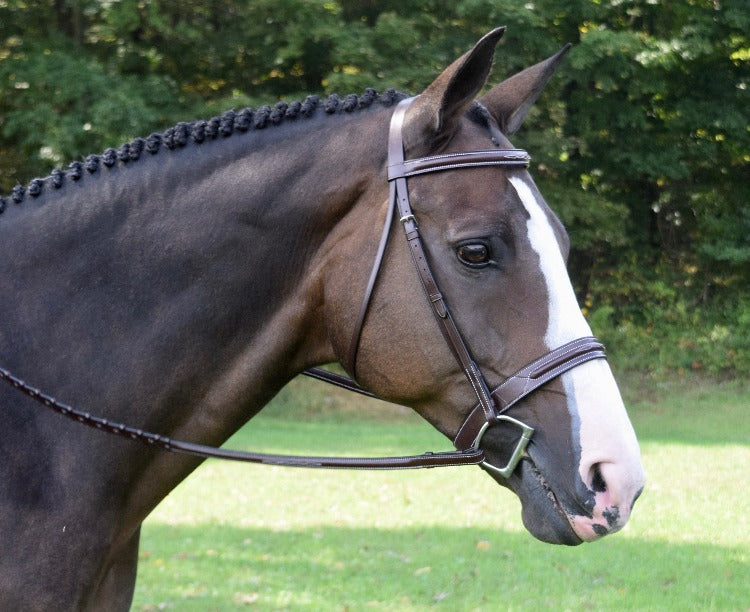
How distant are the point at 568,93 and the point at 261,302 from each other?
1017 inches

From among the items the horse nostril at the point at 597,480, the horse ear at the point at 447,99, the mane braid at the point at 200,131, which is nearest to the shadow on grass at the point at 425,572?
the horse nostril at the point at 597,480

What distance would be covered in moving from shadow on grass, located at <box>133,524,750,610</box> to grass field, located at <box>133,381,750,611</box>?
2cm

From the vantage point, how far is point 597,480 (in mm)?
2406

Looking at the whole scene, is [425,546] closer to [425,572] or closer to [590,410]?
[425,572]

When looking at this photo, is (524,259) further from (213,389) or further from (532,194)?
(213,389)

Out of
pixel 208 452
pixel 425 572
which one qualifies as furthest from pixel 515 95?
pixel 425 572

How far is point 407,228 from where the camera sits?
2.65 m

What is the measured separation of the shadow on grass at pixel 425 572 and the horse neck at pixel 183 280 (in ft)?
15.4

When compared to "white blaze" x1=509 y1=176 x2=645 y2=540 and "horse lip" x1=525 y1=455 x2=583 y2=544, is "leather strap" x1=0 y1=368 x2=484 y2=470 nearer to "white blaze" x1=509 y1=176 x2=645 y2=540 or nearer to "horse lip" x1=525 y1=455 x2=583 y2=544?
"horse lip" x1=525 y1=455 x2=583 y2=544

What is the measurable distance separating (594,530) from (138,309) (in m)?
1.47

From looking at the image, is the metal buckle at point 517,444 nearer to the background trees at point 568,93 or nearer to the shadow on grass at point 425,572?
the shadow on grass at point 425,572

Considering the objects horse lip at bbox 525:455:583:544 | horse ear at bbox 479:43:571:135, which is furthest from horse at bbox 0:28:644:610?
horse ear at bbox 479:43:571:135

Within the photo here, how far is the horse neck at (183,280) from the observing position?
2.70 m

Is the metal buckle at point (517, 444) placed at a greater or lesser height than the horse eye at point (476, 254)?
lesser
